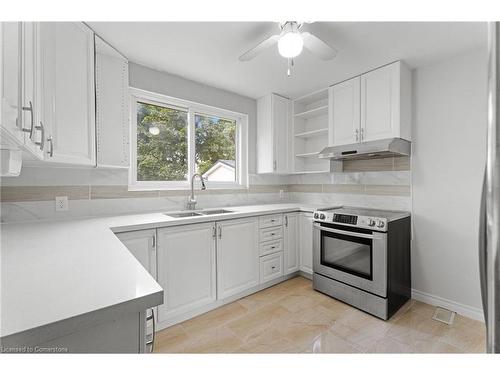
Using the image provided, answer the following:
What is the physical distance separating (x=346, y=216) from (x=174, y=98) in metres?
2.18

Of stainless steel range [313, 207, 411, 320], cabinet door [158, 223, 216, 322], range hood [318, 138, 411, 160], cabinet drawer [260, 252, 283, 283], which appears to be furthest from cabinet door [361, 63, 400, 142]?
cabinet door [158, 223, 216, 322]

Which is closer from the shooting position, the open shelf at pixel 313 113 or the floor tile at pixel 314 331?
the floor tile at pixel 314 331

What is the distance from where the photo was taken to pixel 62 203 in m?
1.88

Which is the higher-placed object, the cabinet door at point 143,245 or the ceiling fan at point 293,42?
the ceiling fan at point 293,42

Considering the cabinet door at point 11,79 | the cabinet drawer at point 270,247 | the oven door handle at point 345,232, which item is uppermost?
the cabinet door at point 11,79

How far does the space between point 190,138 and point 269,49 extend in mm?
1267

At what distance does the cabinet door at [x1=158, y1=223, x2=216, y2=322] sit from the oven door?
1.15 metres

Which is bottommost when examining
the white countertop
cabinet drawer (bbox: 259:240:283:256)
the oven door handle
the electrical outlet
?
cabinet drawer (bbox: 259:240:283:256)

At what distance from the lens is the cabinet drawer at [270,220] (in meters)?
2.50

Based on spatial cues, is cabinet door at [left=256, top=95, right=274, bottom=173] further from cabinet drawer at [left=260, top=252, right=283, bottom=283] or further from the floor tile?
the floor tile

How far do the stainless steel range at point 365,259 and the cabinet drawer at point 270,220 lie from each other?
41 centimetres

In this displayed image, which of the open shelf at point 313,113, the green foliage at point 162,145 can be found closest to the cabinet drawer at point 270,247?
the green foliage at point 162,145

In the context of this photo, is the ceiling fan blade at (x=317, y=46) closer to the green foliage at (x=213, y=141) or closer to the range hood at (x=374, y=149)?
Result: the range hood at (x=374, y=149)

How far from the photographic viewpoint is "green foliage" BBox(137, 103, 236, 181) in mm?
2411
